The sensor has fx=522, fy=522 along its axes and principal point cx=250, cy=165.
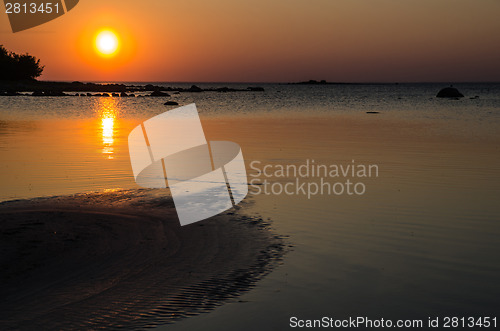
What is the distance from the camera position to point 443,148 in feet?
82.5

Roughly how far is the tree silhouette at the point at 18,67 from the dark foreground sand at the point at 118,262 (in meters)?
133

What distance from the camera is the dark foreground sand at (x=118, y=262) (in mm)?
6891

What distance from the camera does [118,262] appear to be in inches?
345

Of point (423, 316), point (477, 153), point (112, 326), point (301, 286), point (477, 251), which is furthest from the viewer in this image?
point (477, 153)

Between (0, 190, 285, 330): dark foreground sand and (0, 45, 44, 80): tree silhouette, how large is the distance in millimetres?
132808

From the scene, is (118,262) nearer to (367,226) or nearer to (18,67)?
(367,226)

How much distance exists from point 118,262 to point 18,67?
A: 462 ft

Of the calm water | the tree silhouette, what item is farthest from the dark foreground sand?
the tree silhouette

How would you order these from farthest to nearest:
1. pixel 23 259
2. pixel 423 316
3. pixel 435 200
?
pixel 435 200 → pixel 23 259 → pixel 423 316

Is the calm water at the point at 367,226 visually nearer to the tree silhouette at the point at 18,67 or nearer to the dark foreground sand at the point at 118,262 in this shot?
the dark foreground sand at the point at 118,262

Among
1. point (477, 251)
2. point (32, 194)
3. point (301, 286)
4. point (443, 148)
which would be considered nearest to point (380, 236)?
point (477, 251)

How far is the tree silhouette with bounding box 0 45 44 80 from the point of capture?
13075 cm

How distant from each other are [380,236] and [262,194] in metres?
4.50

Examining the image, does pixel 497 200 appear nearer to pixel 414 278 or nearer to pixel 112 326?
pixel 414 278
